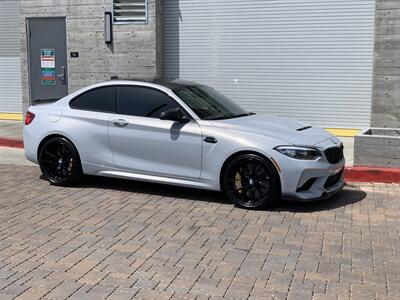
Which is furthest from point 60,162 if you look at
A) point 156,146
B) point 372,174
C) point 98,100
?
point 372,174

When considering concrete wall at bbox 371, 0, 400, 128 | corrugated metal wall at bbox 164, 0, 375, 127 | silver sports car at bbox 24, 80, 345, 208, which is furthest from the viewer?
corrugated metal wall at bbox 164, 0, 375, 127

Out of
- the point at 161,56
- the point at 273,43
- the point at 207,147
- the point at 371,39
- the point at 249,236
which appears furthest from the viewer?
the point at 161,56

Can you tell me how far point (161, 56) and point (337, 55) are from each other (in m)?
4.21

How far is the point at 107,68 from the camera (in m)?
14.0

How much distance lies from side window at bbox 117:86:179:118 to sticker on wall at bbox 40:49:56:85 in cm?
→ 739

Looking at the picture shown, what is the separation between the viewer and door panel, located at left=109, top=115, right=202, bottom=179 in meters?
7.09

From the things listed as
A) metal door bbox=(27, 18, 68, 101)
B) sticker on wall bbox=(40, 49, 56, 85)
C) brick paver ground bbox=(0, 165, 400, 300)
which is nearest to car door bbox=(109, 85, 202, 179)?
brick paver ground bbox=(0, 165, 400, 300)

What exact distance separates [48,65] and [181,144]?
8566mm

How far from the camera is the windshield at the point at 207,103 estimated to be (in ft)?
24.1

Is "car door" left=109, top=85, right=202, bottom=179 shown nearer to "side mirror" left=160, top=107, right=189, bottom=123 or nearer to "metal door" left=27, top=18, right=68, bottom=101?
"side mirror" left=160, top=107, right=189, bottom=123

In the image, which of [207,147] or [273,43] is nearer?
[207,147]

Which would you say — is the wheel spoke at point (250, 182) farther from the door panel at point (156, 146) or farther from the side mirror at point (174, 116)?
the side mirror at point (174, 116)

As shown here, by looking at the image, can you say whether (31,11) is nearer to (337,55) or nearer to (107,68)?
(107,68)

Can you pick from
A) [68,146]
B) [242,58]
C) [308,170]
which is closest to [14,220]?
[68,146]
